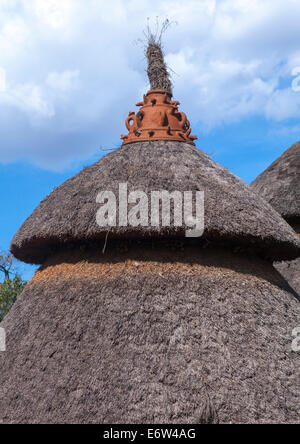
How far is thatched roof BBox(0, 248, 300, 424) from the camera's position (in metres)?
4.49

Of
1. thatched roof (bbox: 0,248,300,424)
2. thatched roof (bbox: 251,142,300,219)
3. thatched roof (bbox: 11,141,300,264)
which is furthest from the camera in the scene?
thatched roof (bbox: 251,142,300,219)

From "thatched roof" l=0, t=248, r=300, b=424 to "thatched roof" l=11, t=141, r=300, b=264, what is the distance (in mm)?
357

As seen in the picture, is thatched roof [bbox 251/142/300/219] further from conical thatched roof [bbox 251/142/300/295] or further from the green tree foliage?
the green tree foliage

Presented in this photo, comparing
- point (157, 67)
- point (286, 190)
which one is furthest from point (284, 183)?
point (157, 67)

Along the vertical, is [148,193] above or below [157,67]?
below

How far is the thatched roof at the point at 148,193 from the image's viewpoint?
17.7 feet

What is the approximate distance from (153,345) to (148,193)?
1.83m

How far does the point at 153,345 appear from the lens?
472cm

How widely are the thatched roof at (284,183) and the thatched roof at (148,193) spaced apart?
12.7 ft

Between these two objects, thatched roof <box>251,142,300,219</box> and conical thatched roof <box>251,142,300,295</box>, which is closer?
conical thatched roof <box>251,142,300,295</box>

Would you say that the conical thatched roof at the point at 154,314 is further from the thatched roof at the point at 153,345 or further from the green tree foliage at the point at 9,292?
the green tree foliage at the point at 9,292

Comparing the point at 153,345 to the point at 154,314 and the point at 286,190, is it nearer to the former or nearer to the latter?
the point at 154,314

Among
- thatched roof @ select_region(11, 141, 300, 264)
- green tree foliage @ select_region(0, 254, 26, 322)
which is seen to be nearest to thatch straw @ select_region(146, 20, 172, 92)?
thatched roof @ select_region(11, 141, 300, 264)

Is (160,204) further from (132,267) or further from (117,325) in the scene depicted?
(117,325)
